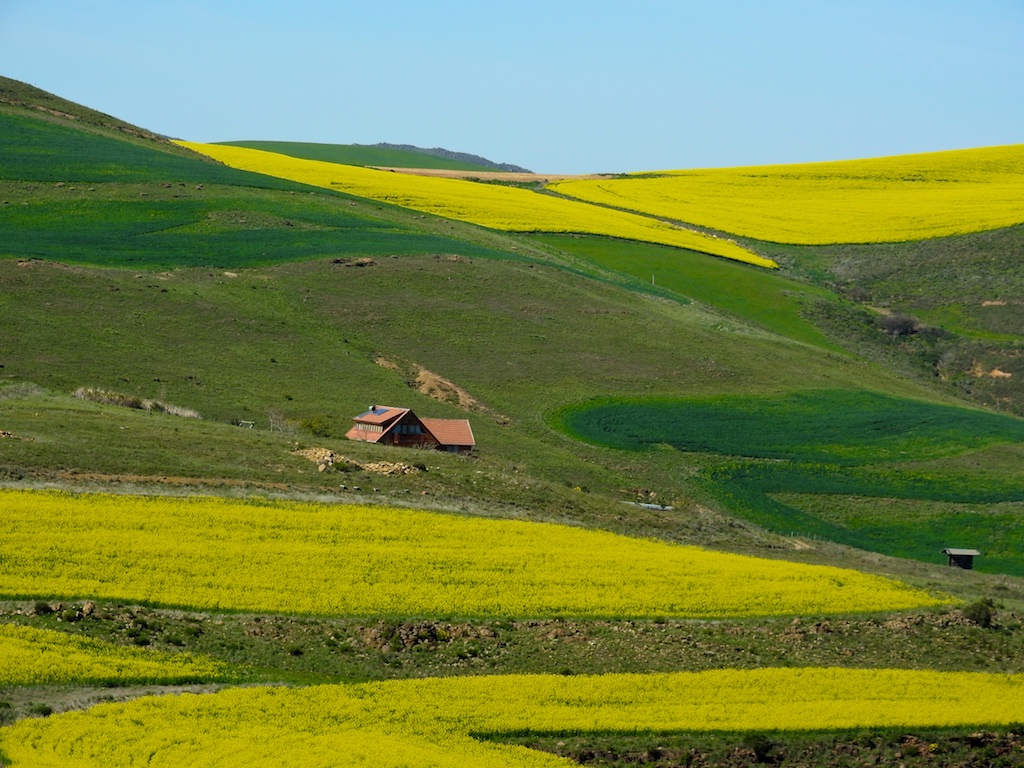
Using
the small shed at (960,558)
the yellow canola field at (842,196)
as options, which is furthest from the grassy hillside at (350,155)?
the small shed at (960,558)

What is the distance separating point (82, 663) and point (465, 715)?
8.71 m

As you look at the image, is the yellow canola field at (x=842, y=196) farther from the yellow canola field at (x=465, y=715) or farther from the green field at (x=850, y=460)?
the yellow canola field at (x=465, y=715)

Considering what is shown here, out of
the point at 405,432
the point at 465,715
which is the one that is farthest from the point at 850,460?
the point at 465,715

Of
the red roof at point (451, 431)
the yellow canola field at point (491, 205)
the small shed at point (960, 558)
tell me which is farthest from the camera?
the yellow canola field at point (491, 205)

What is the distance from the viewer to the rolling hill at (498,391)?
121 feet

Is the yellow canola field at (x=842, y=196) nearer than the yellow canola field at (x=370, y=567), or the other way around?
the yellow canola field at (x=370, y=567)

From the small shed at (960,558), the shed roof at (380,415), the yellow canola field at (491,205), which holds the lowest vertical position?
the small shed at (960,558)

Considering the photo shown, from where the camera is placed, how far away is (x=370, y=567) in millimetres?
39438

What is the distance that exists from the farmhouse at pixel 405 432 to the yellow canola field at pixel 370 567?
14.0 meters

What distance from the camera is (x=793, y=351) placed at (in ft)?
278

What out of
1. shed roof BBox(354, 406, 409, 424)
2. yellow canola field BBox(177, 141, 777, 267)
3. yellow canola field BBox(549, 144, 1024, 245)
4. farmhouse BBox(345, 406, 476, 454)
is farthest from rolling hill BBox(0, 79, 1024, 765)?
yellow canola field BBox(549, 144, 1024, 245)

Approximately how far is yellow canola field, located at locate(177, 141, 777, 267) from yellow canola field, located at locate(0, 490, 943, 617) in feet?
222

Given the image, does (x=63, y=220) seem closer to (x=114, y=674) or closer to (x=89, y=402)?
(x=89, y=402)

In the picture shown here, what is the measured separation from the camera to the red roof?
6041cm
